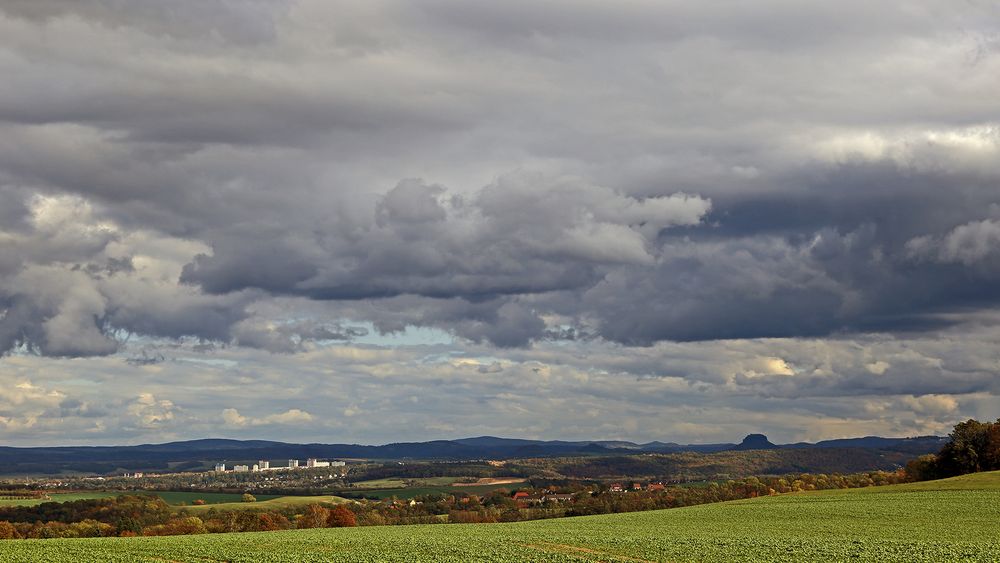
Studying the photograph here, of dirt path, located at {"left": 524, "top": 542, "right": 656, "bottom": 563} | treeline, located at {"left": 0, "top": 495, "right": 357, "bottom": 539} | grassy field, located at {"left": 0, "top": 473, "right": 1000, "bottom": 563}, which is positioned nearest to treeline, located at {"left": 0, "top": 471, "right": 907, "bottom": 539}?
treeline, located at {"left": 0, "top": 495, "right": 357, "bottom": 539}

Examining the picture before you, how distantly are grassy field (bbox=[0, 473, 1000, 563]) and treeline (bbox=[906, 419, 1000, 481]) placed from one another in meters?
64.8

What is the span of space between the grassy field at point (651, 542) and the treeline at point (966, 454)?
213ft

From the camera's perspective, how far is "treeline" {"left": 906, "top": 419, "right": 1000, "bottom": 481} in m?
163

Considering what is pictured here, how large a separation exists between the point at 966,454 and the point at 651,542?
386 feet

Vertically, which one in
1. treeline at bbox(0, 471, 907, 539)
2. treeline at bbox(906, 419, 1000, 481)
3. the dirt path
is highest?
treeline at bbox(906, 419, 1000, 481)

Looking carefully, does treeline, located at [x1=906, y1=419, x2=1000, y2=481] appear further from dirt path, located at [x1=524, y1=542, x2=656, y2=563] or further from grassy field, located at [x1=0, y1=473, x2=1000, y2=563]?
dirt path, located at [x1=524, y1=542, x2=656, y2=563]

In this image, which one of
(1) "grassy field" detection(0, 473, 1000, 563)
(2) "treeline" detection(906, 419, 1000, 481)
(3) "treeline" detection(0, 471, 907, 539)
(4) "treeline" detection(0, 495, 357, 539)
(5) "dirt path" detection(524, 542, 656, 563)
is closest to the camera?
(1) "grassy field" detection(0, 473, 1000, 563)

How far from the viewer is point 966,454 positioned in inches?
6501

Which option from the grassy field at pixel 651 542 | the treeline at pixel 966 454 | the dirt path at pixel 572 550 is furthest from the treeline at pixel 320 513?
the dirt path at pixel 572 550

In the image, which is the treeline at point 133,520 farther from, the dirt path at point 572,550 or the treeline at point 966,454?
the treeline at point 966,454

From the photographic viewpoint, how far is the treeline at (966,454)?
163 m

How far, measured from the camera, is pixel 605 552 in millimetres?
63438

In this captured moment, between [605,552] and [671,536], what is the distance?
14.1 m

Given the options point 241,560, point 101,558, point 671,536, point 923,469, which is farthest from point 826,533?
point 923,469
